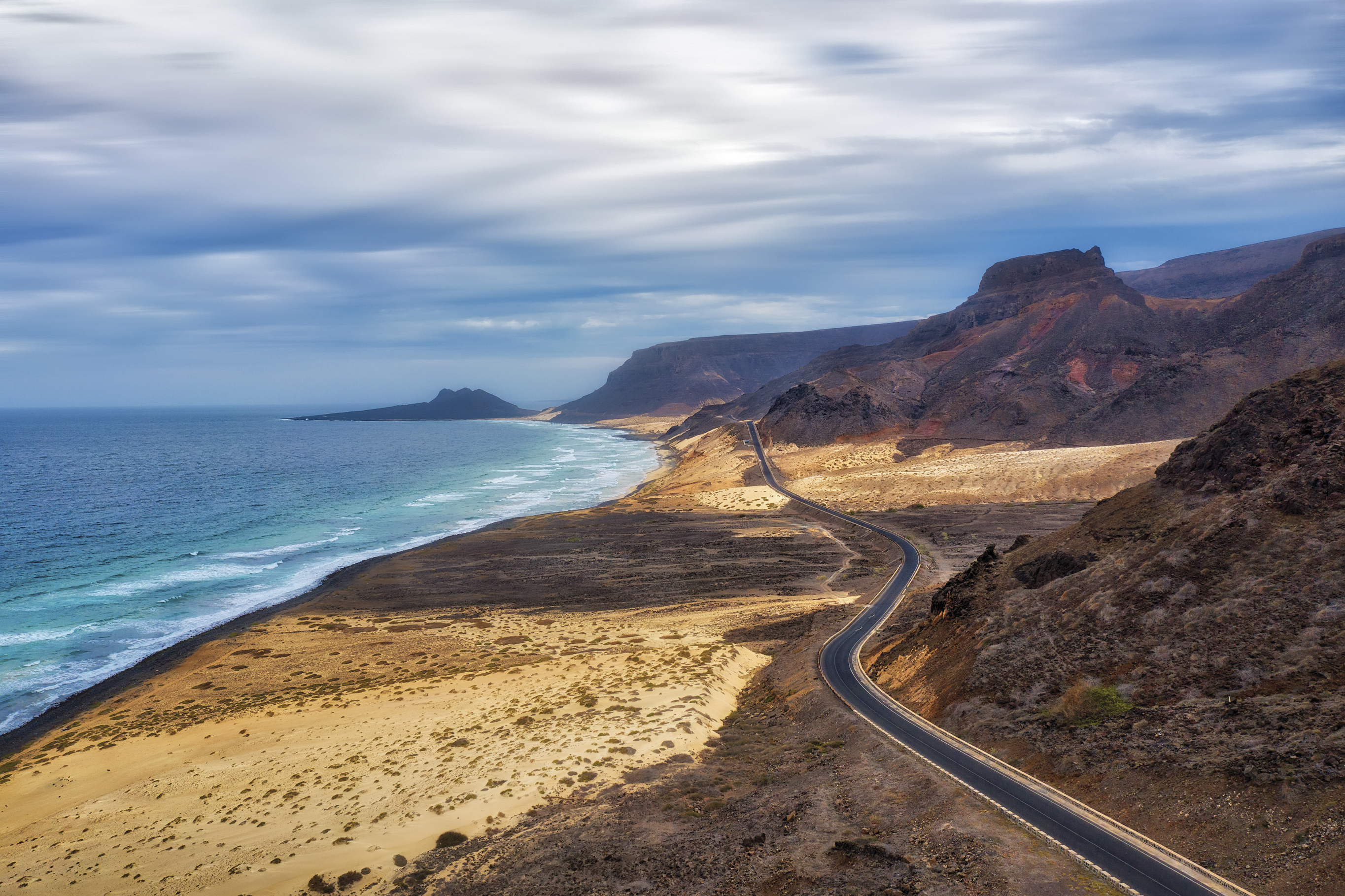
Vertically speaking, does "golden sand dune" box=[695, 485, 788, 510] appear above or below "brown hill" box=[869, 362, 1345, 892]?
below

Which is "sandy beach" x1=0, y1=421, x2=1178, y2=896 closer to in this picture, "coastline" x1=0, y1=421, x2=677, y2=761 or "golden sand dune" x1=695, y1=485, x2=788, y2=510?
"coastline" x1=0, y1=421, x2=677, y2=761

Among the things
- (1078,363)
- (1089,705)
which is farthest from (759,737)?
(1078,363)

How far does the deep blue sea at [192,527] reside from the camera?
131 ft

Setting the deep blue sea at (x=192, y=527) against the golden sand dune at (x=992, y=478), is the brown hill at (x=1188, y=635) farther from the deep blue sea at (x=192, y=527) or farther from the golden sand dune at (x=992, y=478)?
the golden sand dune at (x=992, y=478)

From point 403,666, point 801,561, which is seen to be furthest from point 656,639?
point 801,561

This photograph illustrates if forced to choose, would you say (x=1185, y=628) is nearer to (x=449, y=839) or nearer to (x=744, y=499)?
(x=449, y=839)

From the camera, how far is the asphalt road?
42.5 ft

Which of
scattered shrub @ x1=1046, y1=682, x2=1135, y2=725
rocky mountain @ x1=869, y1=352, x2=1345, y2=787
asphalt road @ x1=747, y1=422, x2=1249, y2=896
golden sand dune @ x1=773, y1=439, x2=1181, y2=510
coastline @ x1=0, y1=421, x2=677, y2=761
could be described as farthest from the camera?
golden sand dune @ x1=773, y1=439, x2=1181, y2=510

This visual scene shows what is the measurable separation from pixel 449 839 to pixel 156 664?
2784 centimetres

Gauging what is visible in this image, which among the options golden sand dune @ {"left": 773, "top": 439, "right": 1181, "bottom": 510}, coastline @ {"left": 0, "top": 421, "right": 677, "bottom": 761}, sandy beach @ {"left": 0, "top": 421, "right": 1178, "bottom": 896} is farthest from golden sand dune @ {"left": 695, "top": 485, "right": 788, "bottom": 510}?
coastline @ {"left": 0, "top": 421, "right": 677, "bottom": 761}

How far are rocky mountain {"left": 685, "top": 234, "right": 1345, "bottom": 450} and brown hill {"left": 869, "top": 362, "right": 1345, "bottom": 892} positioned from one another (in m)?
67.4

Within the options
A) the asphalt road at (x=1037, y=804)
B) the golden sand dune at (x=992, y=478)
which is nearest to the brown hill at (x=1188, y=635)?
the asphalt road at (x=1037, y=804)

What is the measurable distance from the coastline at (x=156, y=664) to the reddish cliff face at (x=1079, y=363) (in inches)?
3037

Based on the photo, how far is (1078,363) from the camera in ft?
353
